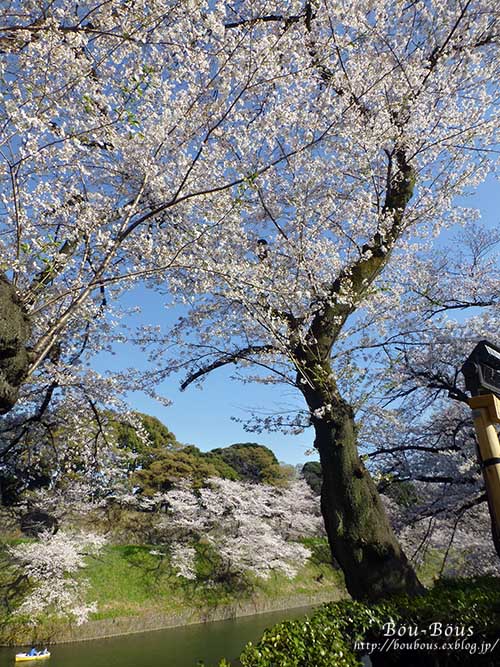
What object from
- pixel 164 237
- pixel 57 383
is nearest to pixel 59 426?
pixel 57 383

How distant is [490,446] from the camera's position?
8.50 feet

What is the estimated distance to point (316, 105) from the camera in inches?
202

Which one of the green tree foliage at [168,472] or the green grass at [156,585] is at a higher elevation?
the green tree foliage at [168,472]

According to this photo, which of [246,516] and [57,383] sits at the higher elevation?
[57,383]

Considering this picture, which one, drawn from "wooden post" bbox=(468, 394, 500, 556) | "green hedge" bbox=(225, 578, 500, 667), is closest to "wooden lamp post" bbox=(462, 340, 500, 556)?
"wooden post" bbox=(468, 394, 500, 556)

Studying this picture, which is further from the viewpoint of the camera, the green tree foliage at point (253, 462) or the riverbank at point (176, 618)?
the green tree foliage at point (253, 462)

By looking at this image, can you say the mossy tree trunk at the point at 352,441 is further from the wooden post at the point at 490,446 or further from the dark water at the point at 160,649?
the dark water at the point at 160,649

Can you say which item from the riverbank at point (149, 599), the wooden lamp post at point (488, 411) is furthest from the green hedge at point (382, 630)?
the riverbank at point (149, 599)

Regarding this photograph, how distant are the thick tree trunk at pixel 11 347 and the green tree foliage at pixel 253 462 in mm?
21374

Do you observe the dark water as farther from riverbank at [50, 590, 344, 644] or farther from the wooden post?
the wooden post

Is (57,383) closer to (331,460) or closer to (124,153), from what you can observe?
(124,153)

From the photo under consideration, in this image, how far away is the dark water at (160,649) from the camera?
9201mm

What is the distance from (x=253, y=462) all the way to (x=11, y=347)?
22851mm

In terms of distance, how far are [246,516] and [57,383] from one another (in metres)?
12.6
